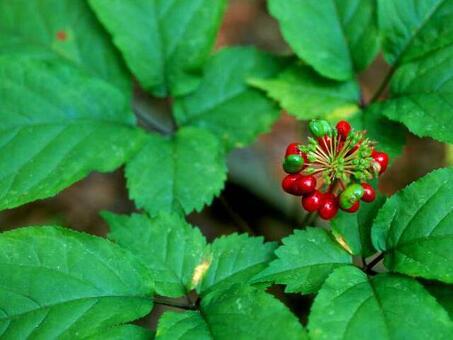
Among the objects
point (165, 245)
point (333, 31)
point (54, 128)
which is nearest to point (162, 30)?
point (54, 128)

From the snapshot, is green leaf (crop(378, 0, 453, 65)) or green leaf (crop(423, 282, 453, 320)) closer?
green leaf (crop(423, 282, 453, 320))

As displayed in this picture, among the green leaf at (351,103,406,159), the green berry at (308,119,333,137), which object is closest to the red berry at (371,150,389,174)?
the green berry at (308,119,333,137)

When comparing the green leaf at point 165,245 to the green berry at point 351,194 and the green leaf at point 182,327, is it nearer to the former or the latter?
the green leaf at point 182,327

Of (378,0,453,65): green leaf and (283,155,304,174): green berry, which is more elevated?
(378,0,453,65): green leaf

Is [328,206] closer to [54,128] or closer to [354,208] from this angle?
[354,208]

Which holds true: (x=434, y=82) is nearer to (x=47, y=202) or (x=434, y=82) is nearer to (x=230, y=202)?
(x=230, y=202)

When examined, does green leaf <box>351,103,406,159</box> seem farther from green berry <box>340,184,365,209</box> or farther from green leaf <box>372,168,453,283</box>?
green berry <box>340,184,365,209</box>
